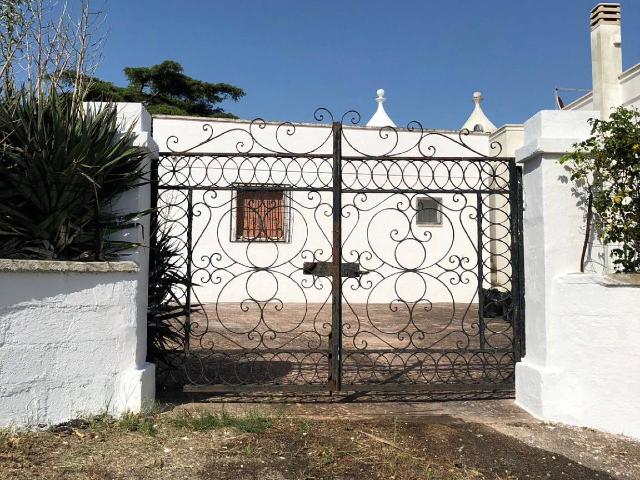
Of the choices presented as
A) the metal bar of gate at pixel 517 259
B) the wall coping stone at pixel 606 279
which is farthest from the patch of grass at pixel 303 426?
the wall coping stone at pixel 606 279

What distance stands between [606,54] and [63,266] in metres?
11.7

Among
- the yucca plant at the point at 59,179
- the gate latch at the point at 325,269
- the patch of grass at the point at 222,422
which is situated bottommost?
the patch of grass at the point at 222,422

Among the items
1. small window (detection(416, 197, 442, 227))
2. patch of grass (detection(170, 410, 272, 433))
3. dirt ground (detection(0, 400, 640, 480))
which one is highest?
small window (detection(416, 197, 442, 227))

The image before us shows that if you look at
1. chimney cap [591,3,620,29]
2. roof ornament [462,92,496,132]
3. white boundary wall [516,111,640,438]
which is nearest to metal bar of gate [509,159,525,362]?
white boundary wall [516,111,640,438]

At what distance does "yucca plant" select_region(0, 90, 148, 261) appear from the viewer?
3.70 metres

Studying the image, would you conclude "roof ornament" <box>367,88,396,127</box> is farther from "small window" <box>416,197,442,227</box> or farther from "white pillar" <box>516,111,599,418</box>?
"white pillar" <box>516,111,599,418</box>

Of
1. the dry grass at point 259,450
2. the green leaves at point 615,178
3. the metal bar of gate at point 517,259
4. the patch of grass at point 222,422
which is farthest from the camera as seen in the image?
the metal bar of gate at point 517,259

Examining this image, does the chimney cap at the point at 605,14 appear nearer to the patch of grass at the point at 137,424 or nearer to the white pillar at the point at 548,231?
the white pillar at the point at 548,231

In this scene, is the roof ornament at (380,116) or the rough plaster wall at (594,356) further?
the roof ornament at (380,116)

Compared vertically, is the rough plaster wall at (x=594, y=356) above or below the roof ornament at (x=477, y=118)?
below

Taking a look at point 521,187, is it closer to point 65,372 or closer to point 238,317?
point 65,372

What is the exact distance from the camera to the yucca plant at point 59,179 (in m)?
3.70

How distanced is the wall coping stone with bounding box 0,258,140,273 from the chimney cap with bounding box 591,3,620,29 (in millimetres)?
11278

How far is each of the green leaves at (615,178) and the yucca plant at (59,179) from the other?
3.59 metres
